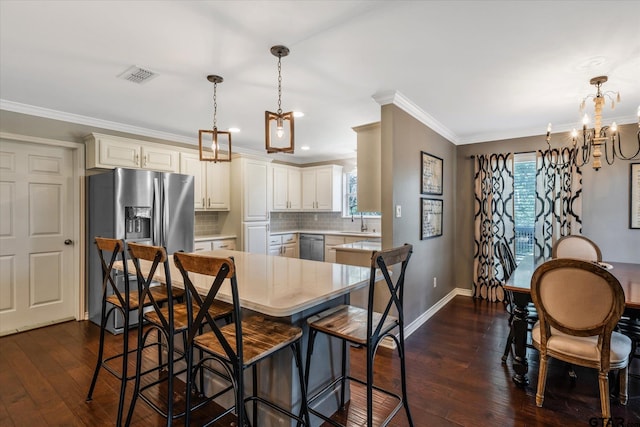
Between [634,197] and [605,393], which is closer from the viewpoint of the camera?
[605,393]

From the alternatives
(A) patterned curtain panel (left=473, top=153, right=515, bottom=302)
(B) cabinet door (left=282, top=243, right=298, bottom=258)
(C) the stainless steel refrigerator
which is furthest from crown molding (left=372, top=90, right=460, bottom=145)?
(B) cabinet door (left=282, top=243, right=298, bottom=258)

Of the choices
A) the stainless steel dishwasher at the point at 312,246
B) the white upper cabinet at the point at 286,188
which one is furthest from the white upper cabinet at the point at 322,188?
the stainless steel dishwasher at the point at 312,246

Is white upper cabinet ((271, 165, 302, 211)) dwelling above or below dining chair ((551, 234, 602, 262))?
above

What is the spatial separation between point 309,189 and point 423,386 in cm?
455

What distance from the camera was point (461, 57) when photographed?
2307 millimetres

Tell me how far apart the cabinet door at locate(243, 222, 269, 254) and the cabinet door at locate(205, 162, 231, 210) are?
0.51 metres

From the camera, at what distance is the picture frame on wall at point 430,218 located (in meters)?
Answer: 3.72

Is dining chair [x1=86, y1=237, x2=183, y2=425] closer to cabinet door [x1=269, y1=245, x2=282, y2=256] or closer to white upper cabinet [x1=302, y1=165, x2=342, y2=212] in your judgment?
cabinet door [x1=269, y1=245, x2=282, y2=256]

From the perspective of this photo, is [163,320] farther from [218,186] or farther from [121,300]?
[218,186]

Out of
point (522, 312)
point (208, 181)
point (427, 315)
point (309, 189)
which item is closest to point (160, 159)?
point (208, 181)

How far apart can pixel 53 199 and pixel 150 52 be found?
2.53m

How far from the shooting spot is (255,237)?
5.26m

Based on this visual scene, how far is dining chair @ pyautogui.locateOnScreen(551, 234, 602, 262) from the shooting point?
321 cm

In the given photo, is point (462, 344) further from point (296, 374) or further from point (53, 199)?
A: point (53, 199)
